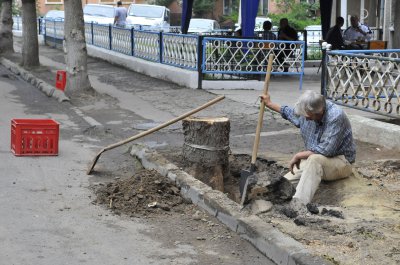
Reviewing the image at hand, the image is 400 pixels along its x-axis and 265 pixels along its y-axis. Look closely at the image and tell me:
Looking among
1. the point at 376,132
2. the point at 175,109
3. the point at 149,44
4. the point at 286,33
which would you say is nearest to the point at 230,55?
the point at 175,109

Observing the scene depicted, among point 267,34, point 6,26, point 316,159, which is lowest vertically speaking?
point 316,159

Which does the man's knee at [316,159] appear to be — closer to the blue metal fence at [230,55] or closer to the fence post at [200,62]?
the blue metal fence at [230,55]

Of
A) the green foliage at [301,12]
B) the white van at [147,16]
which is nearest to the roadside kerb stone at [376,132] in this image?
the white van at [147,16]

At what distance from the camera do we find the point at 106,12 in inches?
1280

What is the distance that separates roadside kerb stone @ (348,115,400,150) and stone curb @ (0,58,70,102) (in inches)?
250

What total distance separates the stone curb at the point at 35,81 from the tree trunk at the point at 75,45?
1.37 ft

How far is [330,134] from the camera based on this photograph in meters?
6.79

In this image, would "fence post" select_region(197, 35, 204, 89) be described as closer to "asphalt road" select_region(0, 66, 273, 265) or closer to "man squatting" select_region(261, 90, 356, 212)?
"asphalt road" select_region(0, 66, 273, 265)

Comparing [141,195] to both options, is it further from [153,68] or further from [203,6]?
[203,6]

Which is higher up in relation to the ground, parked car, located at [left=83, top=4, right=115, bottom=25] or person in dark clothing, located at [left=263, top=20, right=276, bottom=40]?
parked car, located at [left=83, top=4, right=115, bottom=25]

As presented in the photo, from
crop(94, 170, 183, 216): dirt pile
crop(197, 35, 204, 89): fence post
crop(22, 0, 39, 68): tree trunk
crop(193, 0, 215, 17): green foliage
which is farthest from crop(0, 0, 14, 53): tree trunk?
→ crop(193, 0, 215, 17): green foliage

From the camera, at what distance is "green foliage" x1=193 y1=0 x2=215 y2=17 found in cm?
4728

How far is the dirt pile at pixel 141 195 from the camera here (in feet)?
22.3

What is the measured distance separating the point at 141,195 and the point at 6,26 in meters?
18.1
